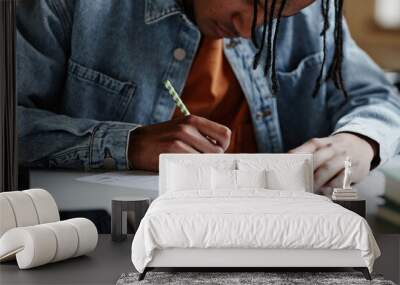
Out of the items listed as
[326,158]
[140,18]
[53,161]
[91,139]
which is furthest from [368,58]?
[53,161]

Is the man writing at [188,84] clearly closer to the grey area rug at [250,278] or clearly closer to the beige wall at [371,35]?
the beige wall at [371,35]

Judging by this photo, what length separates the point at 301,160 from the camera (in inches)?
203

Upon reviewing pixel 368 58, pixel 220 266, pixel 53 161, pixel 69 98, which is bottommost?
pixel 220 266

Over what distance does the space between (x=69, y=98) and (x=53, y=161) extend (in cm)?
48

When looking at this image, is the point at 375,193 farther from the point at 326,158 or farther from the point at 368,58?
the point at 368,58

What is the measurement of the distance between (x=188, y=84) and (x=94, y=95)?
0.69m

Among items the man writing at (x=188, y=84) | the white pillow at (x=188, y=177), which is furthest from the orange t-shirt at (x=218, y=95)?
the white pillow at (x=188, y=177)

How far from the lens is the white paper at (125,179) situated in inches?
207

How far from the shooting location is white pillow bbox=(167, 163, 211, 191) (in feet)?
16.4

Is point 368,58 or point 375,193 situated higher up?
point 368,58

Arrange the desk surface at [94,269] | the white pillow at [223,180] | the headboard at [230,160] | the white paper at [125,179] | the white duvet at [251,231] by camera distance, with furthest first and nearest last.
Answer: the white paper at [125,179] → the headboard at [230,160] → the white pillow at [223,180] → the desk surface at [94,269] → the white duvet at [251,231]

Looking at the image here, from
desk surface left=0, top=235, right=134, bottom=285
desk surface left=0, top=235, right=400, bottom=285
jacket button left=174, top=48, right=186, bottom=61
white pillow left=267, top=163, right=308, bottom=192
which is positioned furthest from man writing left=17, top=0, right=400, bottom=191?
desk surface left=0, top=235, right=134, bottom=285

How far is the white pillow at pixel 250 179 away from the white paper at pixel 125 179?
66 cm

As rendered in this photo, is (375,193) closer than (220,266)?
No
